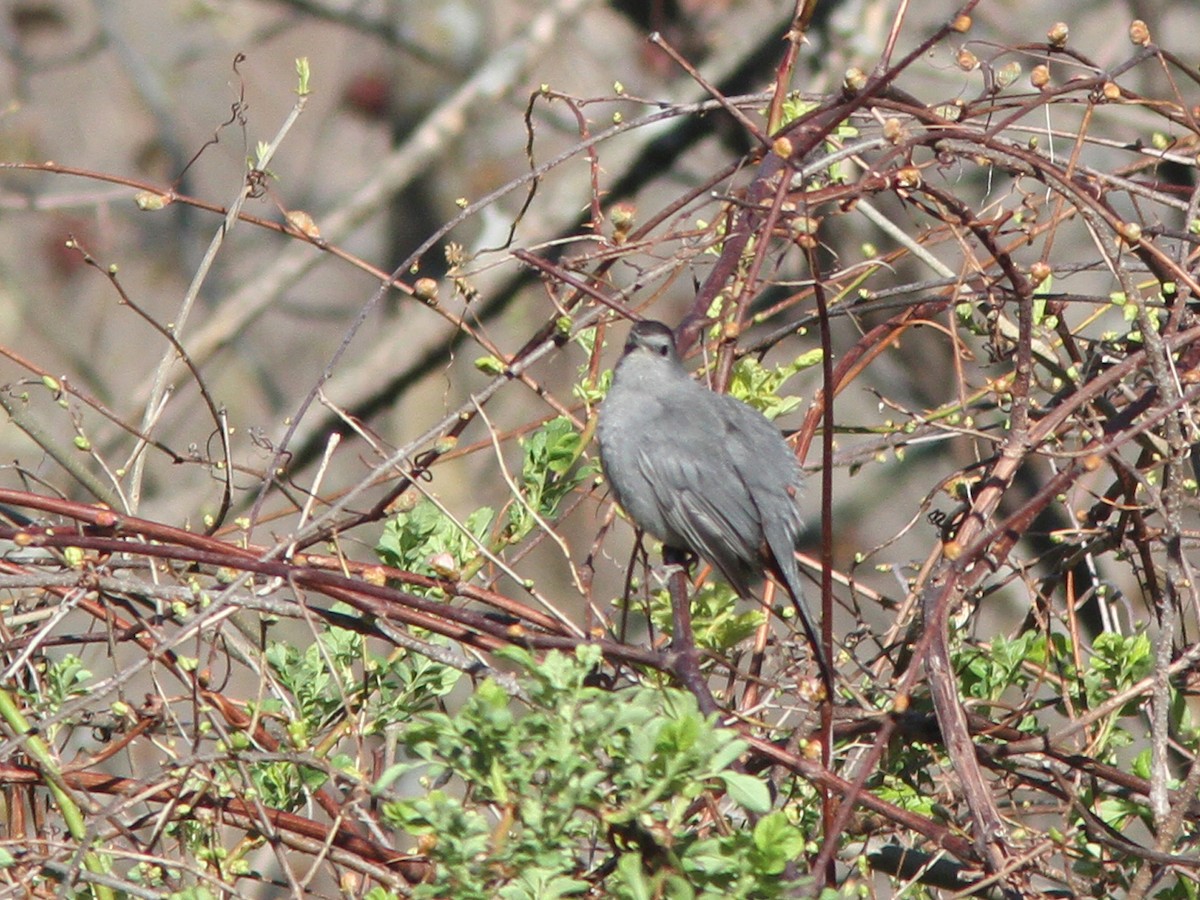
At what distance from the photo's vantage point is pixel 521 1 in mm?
8539

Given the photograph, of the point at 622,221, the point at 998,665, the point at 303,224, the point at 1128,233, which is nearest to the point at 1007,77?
the point at 1128,233

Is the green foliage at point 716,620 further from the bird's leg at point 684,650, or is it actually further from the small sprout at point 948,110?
the small sprout at point 948,110

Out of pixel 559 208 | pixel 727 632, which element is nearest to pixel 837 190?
Result: pixel 727 632

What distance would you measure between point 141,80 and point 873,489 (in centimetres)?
536

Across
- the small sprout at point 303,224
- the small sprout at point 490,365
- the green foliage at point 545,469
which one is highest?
the small sprout at point 303,224

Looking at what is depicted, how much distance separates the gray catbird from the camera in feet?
11.4

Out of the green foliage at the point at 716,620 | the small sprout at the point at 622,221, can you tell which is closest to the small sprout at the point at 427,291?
the small sprout at the point at 622,221

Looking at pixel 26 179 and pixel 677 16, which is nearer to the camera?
pixel 677 16

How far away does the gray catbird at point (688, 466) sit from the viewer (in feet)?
11.4

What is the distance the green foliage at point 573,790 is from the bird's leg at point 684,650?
0.24 meters

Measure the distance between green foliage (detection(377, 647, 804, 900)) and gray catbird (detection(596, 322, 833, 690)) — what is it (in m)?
1.57

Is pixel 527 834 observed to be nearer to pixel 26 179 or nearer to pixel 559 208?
pixel 559 208

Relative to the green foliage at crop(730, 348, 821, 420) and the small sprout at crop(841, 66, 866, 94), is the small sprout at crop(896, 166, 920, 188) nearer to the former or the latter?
the small sprout at crop(841, 66, 866, 94)

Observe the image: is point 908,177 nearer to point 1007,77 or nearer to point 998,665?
point 1007,77
